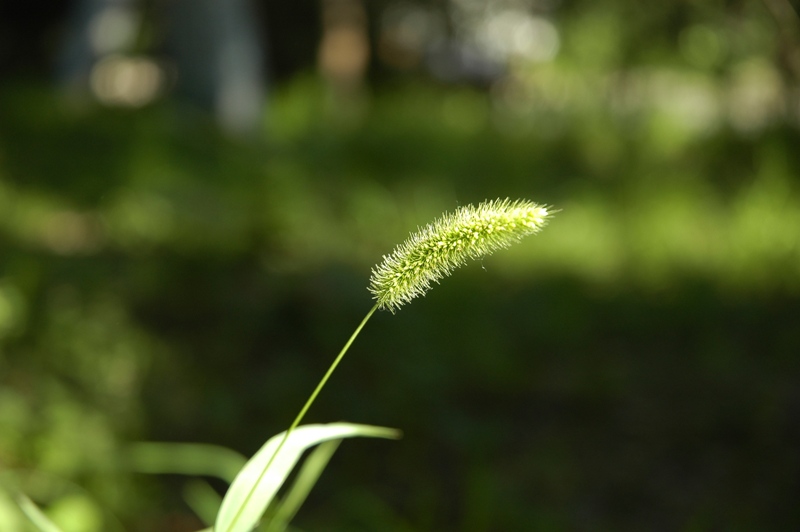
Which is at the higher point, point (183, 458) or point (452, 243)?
point (452, 243)

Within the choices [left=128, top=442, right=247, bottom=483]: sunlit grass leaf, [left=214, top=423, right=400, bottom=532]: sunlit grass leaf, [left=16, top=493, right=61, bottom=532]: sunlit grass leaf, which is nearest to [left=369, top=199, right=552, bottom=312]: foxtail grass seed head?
[left=214, top=423, right=400, bottom=532]: sunlit grass leaf

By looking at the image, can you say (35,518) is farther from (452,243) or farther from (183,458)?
(183,458)

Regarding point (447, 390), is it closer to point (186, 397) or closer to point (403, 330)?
point (403, 330)

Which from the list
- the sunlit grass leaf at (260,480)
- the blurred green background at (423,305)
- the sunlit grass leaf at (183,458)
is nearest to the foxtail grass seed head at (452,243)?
the sunlit grass leaf at (260,480)

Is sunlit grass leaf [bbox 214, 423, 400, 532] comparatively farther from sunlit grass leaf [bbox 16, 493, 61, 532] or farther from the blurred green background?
the blurred green background

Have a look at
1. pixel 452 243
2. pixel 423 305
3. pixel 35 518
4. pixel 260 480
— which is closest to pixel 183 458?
pixel 423 305
